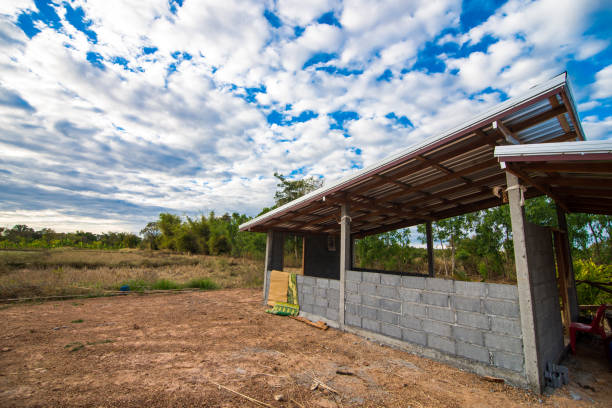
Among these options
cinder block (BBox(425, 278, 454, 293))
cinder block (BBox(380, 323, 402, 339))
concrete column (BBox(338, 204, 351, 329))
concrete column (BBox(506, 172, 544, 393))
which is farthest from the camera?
concrete column (BBox(338, 204, 351, 329))

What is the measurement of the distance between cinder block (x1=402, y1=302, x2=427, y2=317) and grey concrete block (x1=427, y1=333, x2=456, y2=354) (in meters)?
0.36

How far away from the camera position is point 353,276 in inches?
246

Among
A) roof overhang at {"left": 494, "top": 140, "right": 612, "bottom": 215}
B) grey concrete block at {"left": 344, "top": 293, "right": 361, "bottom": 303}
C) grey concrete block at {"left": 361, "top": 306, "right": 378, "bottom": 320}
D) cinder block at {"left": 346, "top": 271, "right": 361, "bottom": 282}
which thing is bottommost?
grey concrete block at {"left": 361, "top": 306, "right": 378, "bottom": 320}

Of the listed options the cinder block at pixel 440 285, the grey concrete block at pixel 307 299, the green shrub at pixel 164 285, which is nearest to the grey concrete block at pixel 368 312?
the cinder block at pixel 440 285

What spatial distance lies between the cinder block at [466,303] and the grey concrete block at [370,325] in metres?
1.75

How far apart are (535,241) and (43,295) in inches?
570

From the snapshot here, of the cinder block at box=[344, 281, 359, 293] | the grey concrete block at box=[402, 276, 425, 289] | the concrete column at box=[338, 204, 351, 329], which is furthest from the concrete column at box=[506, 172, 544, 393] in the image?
the concrete column at box=[338, 204, 351, 329]

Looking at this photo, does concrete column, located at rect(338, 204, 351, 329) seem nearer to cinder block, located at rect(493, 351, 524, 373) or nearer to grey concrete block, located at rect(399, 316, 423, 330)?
grey concrete block, located at rect(399, 316, 423, 330)

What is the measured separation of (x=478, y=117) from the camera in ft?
12.6

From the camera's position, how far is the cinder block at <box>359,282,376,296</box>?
576 cm

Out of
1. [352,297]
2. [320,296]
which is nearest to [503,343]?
[352,297]

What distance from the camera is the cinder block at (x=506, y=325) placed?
12.2 feet

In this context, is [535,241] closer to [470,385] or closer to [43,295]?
[470,385]

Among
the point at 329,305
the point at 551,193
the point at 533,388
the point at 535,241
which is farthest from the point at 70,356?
the point at 551,193
